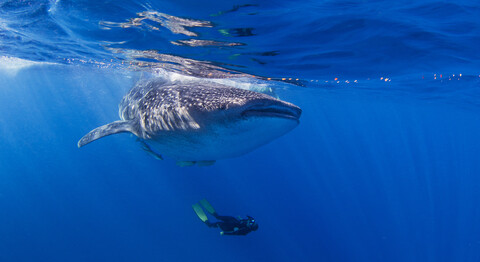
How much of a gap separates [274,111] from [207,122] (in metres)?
0.94

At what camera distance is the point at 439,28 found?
671 cm

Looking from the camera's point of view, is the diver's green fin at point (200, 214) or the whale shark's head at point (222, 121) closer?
the whale shark's head at point (222, 121)

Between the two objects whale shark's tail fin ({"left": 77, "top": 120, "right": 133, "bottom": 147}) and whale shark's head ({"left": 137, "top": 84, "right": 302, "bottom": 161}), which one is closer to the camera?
whale shark's head ({"left": 137, "top": 84, "right": 302, "bottom": 161})

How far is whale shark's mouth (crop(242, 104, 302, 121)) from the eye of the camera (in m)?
3.15

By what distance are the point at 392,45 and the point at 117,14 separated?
7.99m

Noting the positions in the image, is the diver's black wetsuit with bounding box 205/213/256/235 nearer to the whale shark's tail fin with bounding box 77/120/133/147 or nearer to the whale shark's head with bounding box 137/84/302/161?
the whale shark's tail fin with bounding box 77/120/133/147

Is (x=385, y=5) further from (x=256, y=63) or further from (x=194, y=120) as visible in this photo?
(x=256, y=63)

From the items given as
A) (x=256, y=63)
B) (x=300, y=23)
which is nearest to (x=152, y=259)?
(x=256, y=63)

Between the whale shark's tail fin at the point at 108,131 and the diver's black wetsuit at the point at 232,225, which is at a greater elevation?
the whale shark's tail fin at the point at 108,131

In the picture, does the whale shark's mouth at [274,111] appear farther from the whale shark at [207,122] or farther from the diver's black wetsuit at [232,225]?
the diver's black wetsuit at [232,225]

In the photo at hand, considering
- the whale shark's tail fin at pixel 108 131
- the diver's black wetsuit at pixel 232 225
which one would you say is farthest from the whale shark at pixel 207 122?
the diver's black wetsuit at pixel 232 225

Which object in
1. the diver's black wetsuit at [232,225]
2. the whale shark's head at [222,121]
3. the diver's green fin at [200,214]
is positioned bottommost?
the diver's black wetsuit at [232,225]

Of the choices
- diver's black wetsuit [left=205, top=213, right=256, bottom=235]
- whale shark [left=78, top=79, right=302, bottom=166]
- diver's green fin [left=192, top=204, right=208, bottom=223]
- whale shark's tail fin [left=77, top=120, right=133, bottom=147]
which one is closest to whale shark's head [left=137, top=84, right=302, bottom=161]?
whale shark [left=78, top=79, right=302, bottom=166]

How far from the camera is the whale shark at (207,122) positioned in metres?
3.24
